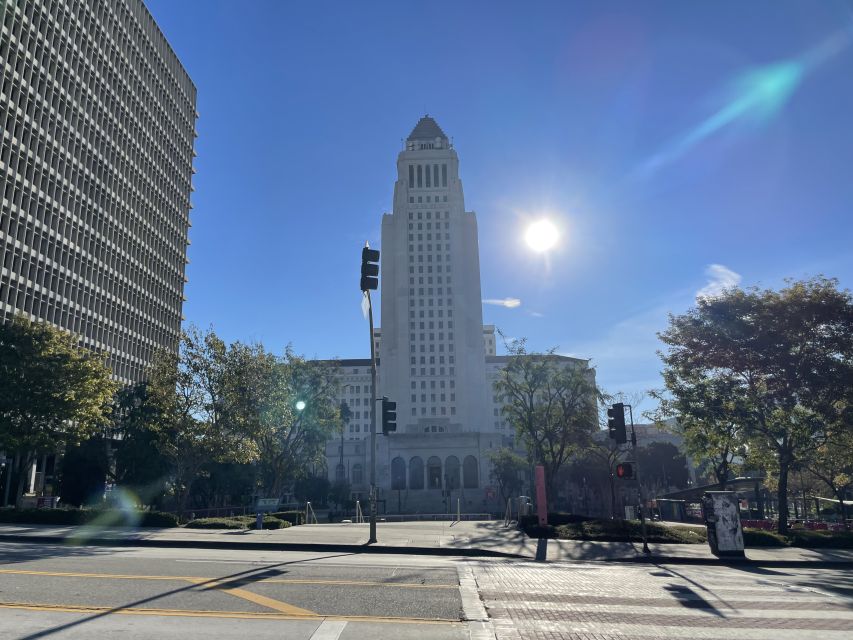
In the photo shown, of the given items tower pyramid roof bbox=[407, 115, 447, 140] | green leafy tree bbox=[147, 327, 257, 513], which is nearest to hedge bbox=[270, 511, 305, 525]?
green leafy tree bbox=[147, 327, 257, 513]

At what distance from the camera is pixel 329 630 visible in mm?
7270

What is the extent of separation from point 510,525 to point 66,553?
66.2 ft

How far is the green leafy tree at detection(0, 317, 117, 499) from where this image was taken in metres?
31.1

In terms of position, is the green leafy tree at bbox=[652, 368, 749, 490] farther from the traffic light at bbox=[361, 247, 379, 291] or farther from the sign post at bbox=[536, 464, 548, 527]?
the traffic light at bbox=[361, 247, 379, 291]

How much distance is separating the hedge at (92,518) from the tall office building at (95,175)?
31.4 metres

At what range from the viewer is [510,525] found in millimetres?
28984

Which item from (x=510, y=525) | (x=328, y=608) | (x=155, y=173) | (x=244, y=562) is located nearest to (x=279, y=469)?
(x=510, y=525)

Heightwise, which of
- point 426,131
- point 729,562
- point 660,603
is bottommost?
point 729,562

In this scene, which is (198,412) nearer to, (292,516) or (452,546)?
(292,516)

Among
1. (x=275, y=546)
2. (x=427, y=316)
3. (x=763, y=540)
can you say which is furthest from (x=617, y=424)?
(x=427, y=316)

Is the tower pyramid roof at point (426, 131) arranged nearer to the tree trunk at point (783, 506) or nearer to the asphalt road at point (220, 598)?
the tree trunk at point (783, 506)

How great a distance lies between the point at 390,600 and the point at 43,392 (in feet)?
99.4

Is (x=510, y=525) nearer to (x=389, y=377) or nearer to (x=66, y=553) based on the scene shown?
(x=66, y=553)

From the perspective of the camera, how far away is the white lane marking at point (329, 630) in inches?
273
